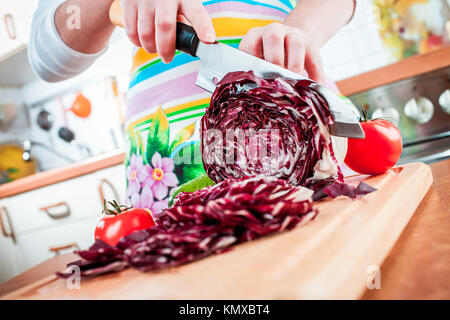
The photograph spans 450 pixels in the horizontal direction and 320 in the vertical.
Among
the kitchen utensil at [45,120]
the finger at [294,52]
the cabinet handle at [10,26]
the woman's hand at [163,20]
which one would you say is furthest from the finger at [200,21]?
the kitchen utensil at [45,120]

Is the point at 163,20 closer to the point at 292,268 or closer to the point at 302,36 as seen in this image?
the point at 302,36

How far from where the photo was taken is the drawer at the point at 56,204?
5.49ft

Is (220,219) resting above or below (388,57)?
below

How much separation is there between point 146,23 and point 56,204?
127cm

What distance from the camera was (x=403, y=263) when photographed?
0.28 metres

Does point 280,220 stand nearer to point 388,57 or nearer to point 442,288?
point 442,288

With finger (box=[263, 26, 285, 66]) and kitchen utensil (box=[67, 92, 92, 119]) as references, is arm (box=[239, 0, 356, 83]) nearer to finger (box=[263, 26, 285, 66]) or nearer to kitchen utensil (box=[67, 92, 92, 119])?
finger (box=[263, 26, 285, 66])

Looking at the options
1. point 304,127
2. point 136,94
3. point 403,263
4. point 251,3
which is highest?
point 251,3

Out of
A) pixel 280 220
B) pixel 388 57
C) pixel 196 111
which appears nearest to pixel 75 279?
pixel 280 220

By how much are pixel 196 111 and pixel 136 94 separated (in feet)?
0.49

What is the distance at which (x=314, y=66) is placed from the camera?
635 mm

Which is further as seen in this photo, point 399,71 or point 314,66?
point 399,71

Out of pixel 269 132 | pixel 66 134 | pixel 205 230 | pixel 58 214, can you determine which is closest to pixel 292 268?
pixel 205 230

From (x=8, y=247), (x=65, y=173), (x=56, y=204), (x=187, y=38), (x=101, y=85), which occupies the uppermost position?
(x=101, y=85)
